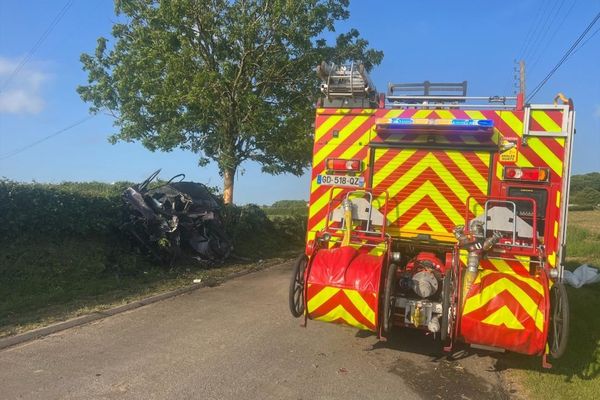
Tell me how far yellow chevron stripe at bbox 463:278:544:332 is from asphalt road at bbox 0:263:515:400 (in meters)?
0.92

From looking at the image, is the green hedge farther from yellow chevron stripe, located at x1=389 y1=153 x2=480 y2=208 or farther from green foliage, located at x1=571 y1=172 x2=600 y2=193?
green foliage, located at x1=571 y1=172 x2=600 y2=193

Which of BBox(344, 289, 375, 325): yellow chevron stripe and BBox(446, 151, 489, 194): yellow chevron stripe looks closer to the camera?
BBox(344, 289, 375, 325): yellow chevron stripe

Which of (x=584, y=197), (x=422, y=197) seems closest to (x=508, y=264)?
(x=422, y=197)

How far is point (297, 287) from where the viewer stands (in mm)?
5887

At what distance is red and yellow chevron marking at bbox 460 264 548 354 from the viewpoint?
4.61 m

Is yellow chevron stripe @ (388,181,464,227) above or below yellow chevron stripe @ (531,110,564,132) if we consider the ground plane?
below

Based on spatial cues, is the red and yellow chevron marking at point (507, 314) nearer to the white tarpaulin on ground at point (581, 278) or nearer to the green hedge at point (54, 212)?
the white tarpaulin on ground at point (581, 278)

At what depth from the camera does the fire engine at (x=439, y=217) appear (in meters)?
4.86

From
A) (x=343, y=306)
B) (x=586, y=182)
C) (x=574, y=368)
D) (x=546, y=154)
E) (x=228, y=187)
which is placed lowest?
(x=574, y=368)

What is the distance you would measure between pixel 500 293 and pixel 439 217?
154 centimetres

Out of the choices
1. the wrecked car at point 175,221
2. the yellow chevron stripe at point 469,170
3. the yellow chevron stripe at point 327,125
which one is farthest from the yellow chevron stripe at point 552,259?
the wrecked car at point 175,221

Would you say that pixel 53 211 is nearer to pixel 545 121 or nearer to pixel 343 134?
pixel 343 134

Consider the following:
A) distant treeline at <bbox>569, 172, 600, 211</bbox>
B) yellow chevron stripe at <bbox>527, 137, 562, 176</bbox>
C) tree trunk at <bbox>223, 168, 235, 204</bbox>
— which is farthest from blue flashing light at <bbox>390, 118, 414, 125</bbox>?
distant treeline at <bbox>569, 172, 600, 211</bbox>

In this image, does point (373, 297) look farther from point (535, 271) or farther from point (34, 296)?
point (34, 296)
